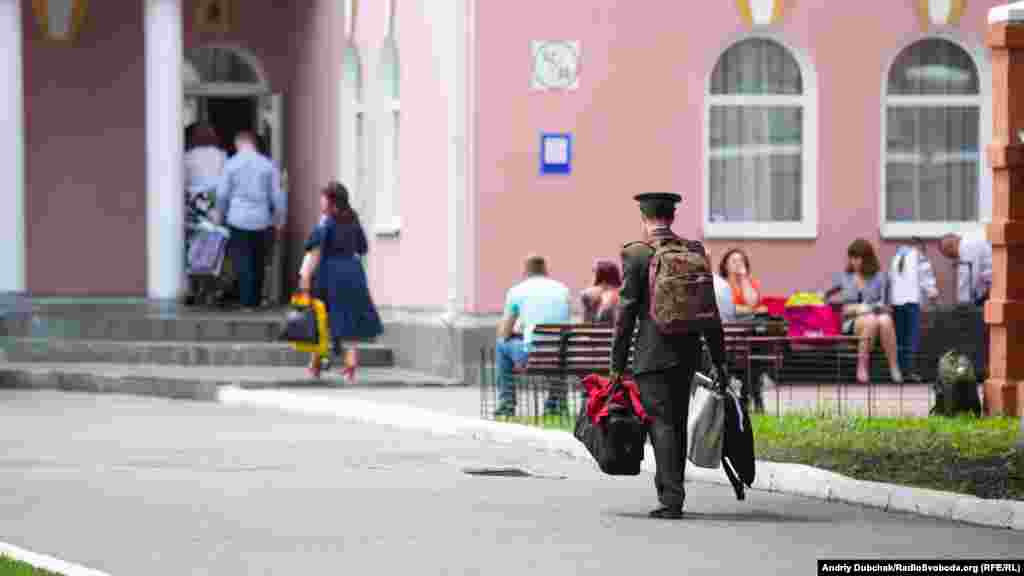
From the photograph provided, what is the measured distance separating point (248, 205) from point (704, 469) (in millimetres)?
13467

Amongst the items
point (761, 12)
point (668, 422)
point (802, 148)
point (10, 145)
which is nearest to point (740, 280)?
point (802, 148)

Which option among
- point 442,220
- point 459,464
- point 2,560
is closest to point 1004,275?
point 459,464

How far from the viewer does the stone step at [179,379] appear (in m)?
24.2

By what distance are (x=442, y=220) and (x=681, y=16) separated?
3.04 m

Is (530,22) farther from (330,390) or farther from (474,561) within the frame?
(474,561)

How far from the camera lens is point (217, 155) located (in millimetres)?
30719

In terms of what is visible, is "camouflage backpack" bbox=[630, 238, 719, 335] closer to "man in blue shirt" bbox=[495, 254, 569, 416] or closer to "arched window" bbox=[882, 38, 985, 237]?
"man in blue shirt" bbox=[495, 254, 569, 416]

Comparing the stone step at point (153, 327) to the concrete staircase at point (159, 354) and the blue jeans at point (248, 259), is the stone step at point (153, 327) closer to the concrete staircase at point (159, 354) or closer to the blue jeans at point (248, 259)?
the concrete staircase at point (159, 354)

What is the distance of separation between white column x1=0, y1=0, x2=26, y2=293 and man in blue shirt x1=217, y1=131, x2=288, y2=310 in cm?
222

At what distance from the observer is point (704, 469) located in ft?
53.6

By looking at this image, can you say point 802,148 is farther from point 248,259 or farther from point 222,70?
point 222,70

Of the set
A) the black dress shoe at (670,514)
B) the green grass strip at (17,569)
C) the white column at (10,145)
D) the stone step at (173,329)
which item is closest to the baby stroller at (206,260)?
the white column at (10,145)

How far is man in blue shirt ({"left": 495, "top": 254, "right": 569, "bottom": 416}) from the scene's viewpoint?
71.8 ft

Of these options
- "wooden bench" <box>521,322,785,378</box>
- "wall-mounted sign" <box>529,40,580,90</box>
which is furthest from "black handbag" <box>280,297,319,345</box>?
"wooden bench" <box>521,322,785,378</box>
